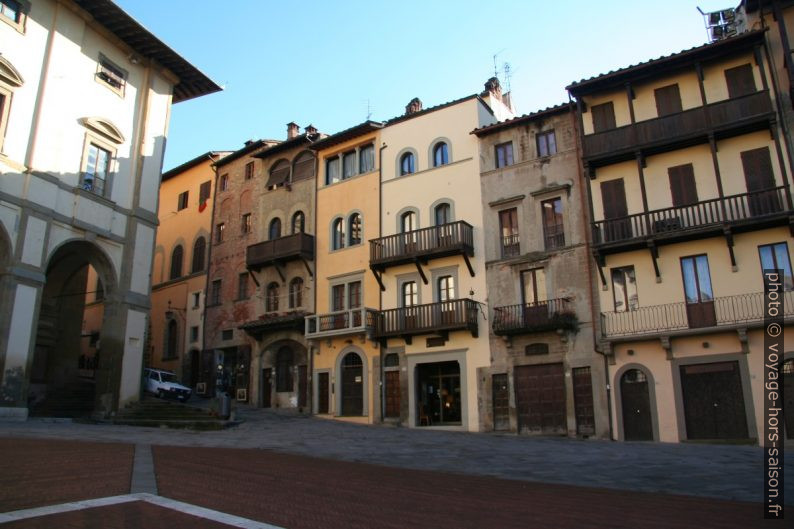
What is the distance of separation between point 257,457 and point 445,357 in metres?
14.3

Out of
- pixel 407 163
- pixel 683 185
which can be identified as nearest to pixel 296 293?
pixel 407 163

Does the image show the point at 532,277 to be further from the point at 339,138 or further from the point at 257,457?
the point at 257,457

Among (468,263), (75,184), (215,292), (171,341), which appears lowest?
(171,341)

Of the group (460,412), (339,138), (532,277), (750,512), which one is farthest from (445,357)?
(750,512)

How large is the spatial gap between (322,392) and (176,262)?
49.4 feet

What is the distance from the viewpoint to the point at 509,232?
26.4m

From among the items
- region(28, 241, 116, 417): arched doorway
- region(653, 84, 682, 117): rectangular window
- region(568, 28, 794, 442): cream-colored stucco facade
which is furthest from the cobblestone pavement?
region(653, 84, 682, 117): rectangular window

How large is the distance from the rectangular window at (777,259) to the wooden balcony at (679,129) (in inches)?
164

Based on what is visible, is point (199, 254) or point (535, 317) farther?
point (199, 254)

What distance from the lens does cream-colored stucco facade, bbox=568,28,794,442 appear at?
20531 mm

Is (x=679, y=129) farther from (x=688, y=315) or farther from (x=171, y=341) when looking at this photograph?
(x=171, y=341)

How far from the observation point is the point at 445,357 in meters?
26.7

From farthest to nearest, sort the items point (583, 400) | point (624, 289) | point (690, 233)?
1. point (583, 400)
2. point (624, 289)
3. point (690, 233)

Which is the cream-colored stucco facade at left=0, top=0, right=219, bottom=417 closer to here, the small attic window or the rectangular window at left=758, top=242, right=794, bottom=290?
the small attic window
